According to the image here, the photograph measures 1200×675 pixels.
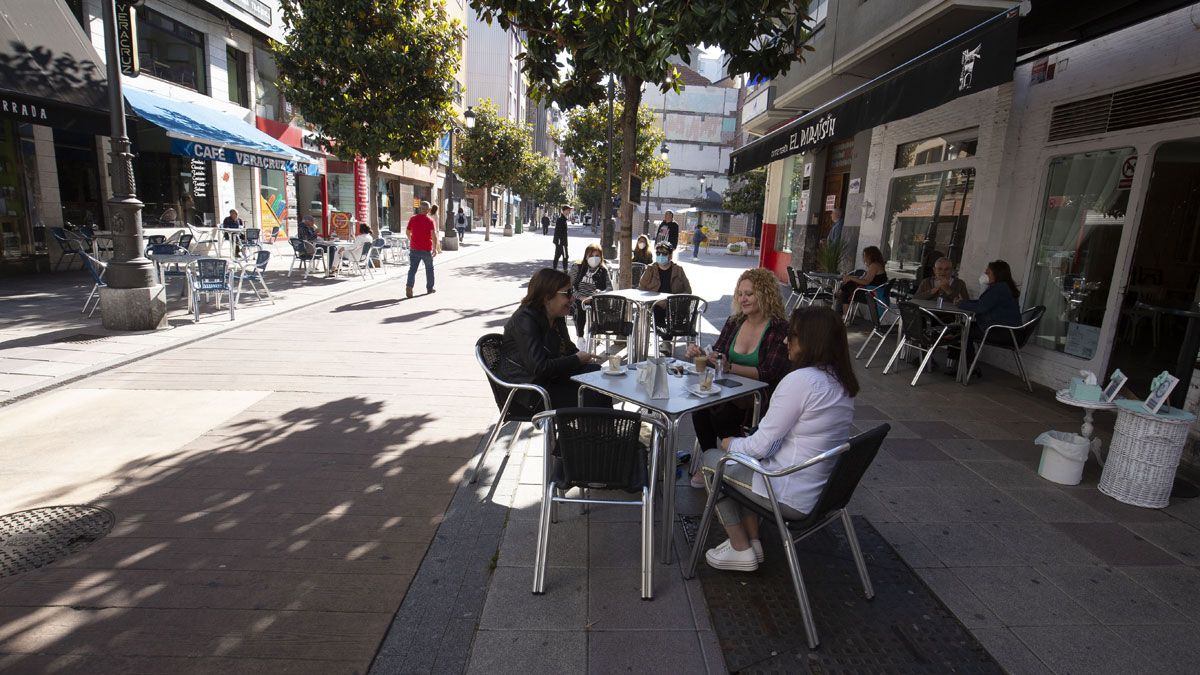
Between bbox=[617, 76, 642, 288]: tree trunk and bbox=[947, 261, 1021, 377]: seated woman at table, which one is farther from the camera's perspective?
bbox=[617, 76, 642, 288]: tree trunk

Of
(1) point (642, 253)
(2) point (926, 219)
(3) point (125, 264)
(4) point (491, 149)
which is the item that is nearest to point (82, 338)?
(3) point (125, 264)

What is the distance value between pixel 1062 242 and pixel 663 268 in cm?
446

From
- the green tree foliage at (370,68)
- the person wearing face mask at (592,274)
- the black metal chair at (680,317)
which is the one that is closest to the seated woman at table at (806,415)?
the black metal chair at (680,317)

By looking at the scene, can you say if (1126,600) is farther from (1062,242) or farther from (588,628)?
(1062,242)

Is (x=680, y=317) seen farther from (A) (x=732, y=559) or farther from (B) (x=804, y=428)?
(B) (x=804, y=428)

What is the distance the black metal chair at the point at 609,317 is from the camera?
680cm

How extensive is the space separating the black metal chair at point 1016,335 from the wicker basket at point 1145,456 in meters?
2.60

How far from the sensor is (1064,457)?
13.9 ft

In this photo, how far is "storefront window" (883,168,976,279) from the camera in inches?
341

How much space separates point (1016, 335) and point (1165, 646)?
15.1ft

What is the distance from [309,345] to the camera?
7.81 metres

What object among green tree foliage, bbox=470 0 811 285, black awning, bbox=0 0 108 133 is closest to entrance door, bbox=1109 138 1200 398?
green tree foliage, bbox=470 0 811 285

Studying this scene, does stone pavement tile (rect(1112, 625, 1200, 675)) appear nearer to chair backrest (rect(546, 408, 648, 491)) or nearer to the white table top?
the white table top

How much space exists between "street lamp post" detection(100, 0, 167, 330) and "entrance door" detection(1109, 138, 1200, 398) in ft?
36.0
